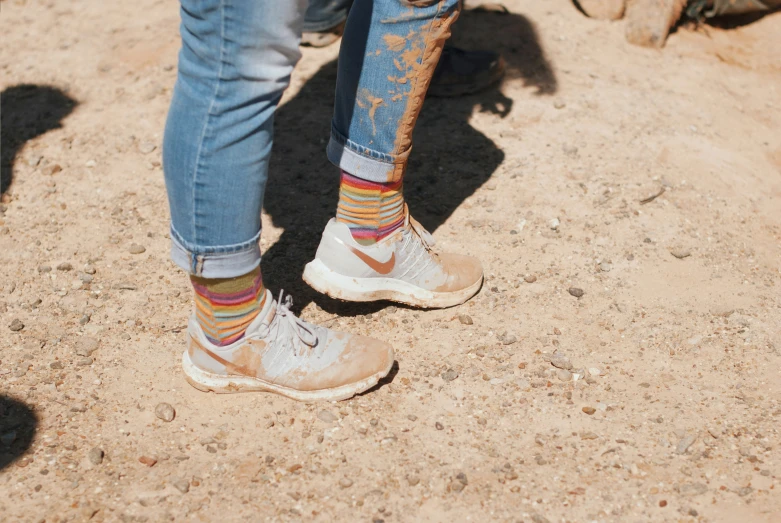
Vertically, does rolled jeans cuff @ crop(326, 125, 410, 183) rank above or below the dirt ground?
above

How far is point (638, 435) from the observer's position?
→ 6.05 ft

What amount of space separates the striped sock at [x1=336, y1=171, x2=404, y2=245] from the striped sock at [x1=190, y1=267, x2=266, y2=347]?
1.17 feet

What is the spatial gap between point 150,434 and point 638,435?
117 centimetres

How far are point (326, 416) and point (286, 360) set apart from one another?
17 centimetres

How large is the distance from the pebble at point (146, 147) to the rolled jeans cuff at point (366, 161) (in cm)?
126

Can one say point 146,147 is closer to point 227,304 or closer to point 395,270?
point 395,270

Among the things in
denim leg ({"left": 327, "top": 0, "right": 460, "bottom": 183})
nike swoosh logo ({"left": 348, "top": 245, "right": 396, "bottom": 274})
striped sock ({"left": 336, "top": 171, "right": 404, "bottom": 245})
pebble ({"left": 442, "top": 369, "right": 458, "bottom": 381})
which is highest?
denim leg ({"left": 327, "top": 0, "right": 460, "bottom": 183})

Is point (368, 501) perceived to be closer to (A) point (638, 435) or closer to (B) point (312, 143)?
(A) point (638, 435)

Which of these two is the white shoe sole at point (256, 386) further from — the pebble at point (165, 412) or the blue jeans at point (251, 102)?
the blue jeans at point (251, 102)

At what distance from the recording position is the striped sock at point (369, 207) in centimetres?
196

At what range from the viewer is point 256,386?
188cm

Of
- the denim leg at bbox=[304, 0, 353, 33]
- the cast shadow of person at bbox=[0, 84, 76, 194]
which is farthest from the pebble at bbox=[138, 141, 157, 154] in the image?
the denim leg at bbox=[304, 0, 353, 33]

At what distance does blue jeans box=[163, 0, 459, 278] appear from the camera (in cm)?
131

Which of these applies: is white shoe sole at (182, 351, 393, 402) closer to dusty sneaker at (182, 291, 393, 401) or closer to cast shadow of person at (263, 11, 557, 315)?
dusty sneaker at (182, 291, 393, 401)
